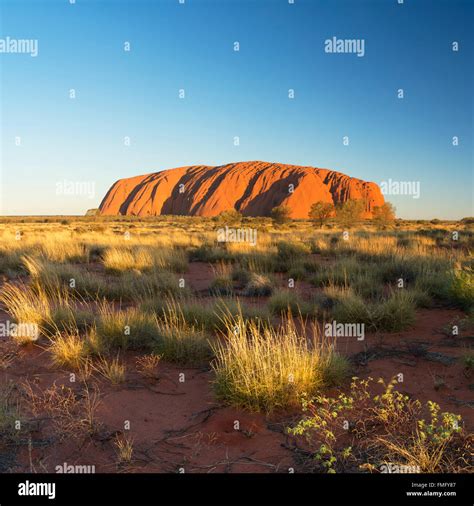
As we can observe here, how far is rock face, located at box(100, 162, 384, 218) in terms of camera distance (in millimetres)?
96125

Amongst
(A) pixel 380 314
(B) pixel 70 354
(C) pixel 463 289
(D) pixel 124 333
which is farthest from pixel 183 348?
(C) pixel 463 289

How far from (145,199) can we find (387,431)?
390 feet

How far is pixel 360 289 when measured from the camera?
24.7ft

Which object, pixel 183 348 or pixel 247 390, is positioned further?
pixel 183 348

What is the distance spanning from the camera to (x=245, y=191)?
103 metres

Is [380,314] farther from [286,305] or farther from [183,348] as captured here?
[183,348]

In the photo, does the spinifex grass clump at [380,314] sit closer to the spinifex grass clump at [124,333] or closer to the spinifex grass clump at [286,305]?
the spinifex grass clump at [286,305]

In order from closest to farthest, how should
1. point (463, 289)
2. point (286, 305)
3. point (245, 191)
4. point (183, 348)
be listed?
1. point (183, 348)
2. point (463, 289)
3. point (286, 305)
4. point (245, 191)

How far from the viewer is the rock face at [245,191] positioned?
96125 millimetres

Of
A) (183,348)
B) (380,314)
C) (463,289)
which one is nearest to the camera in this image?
(183,348)

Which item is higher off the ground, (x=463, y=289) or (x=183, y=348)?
(x=463, y=289)
